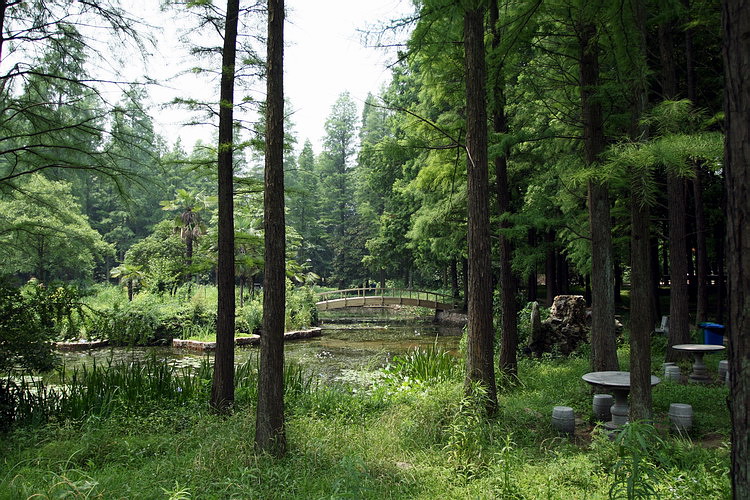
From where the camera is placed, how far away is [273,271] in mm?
5098

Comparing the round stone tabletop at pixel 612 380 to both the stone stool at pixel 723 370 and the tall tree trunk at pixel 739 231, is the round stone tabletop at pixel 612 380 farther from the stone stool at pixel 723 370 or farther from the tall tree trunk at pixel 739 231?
the tall tree trunk at pixel 739 231

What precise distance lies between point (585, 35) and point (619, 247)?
8614 millimetres

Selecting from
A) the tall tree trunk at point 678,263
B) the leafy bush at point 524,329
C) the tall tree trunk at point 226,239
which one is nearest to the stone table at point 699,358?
the tall tree trunk at point 678,263

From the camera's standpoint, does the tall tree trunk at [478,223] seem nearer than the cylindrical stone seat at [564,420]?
No

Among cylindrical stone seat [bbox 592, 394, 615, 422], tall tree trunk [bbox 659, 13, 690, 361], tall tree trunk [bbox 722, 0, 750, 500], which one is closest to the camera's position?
tall tree trunk [bbox 722, 0, 750, 500]

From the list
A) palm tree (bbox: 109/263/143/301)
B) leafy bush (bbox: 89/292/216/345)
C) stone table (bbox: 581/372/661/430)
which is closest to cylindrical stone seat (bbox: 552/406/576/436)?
stone table (bbox: 581/372/661/430)

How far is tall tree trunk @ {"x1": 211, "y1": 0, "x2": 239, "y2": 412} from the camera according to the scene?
23.5 ft

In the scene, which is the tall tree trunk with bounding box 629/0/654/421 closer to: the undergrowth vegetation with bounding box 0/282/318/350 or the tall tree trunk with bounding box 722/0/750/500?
the tall tree trunk with bounding box 722/0/750/500

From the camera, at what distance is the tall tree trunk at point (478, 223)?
6.41 metres

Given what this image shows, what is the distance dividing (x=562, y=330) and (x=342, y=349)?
707 cm

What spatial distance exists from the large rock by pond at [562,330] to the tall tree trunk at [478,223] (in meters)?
5.59

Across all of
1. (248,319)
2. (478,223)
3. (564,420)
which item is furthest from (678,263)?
(248,319)

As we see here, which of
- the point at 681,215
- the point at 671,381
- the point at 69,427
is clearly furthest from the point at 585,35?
the point at 69,427

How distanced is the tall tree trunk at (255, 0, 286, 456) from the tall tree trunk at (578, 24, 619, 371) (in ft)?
14.7
